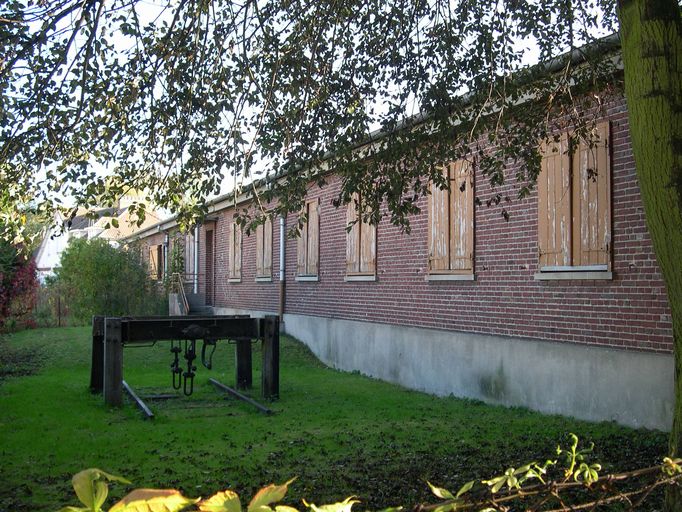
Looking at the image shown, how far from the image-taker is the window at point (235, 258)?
2431 cm

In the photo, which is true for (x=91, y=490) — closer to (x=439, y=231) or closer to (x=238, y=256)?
(x=439, y=231)

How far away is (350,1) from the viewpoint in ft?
25.2

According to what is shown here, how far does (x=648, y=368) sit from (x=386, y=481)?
383cm

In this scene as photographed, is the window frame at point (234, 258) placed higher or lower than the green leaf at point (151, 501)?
higher

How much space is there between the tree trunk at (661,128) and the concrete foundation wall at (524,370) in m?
4.41

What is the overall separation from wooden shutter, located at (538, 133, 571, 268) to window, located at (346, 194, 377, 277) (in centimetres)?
513

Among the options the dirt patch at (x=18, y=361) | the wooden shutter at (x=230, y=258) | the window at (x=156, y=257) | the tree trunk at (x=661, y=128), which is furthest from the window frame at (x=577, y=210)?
the window at (x=156, y=257)

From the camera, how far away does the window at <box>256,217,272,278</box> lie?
21.6 meters

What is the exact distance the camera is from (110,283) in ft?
85.4

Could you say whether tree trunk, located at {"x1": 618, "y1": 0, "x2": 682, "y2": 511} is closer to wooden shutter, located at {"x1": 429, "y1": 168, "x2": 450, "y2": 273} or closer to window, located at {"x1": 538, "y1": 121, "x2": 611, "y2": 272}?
window, located at {"x1": 538, "y1": 121, "x2": 611, "y2": 272}

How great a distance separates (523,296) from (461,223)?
73.6 inches

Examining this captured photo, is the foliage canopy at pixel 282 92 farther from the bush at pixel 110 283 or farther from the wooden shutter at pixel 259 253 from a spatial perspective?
the bush at pixel 110 283

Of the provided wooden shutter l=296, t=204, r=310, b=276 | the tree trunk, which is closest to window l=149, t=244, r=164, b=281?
wooden shutter l=296, t=204, r=310, b=276

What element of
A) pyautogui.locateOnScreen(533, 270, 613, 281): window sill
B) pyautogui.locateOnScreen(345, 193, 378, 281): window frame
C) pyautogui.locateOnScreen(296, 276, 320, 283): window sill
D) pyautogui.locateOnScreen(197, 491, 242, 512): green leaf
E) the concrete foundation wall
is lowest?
the concrete foundation wall
